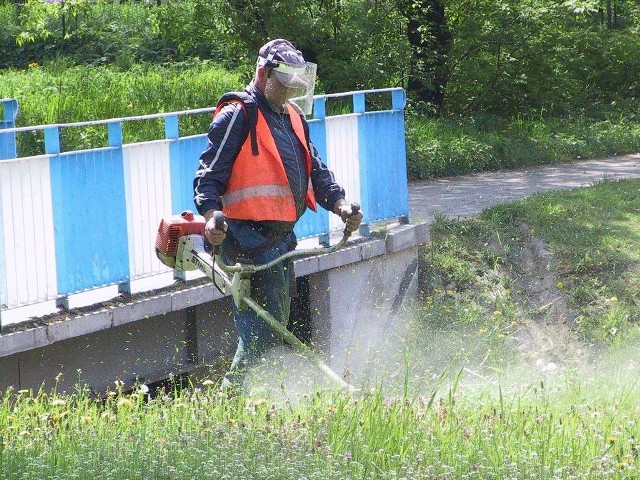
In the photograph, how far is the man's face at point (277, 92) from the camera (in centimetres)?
578

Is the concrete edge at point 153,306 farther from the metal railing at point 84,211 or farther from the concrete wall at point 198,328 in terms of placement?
the metal railing at point 84,211

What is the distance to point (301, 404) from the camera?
5359 mm

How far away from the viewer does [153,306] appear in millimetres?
7672

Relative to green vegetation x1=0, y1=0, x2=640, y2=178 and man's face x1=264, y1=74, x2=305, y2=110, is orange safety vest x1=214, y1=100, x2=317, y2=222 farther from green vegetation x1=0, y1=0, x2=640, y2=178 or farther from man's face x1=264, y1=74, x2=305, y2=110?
green vegetation x1=0, y1=0, x2=640, y2=178

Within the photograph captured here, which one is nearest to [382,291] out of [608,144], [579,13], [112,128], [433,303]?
[433,303]

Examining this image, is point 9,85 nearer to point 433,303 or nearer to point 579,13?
point 433,303

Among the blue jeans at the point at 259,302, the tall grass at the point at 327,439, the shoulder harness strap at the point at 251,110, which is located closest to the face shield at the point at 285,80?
the shoulder harness strap at the point at 251,110

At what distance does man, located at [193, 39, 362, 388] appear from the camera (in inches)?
226

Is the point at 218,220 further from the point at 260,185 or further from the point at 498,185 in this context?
the point at 498,185

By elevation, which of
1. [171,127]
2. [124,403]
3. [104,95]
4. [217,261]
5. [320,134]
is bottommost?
[124,403]

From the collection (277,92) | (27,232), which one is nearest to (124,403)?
(277,92)

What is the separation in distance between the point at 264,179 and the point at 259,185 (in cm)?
4

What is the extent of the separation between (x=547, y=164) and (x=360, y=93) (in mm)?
7336

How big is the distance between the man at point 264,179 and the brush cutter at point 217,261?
0.50 feet
